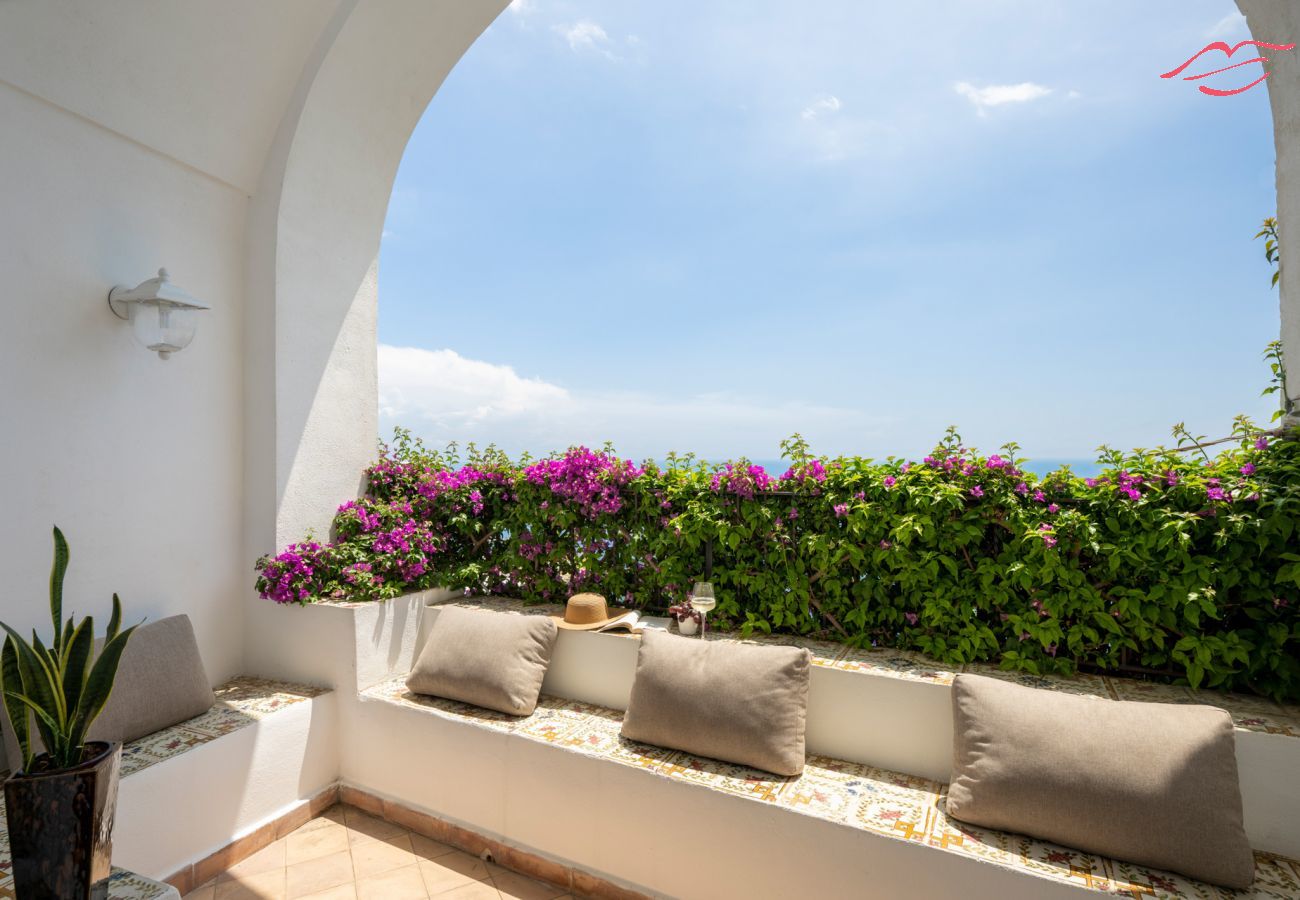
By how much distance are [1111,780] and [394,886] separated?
2572mm

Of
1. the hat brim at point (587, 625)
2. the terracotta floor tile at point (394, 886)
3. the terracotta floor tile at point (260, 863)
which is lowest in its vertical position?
the terracotta floor tile at point (394, 886)

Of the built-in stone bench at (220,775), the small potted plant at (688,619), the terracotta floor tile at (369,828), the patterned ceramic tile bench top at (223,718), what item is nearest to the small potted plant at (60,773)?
the built-in stone bench at (220,775)

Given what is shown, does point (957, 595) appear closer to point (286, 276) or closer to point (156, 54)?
point (286, 276)

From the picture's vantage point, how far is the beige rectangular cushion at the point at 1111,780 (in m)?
1.68

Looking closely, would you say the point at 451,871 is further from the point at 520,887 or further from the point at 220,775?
the point at 220,775

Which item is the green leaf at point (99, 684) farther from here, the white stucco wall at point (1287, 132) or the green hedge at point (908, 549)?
the white stucco wall at point (1287, 132)

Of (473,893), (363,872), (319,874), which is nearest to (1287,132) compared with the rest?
(473,893)

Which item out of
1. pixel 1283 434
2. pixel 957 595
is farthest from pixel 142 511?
pixel 1283 434

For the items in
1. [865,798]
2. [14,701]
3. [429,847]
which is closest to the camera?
[14,701]

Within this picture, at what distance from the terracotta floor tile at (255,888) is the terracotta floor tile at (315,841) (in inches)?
4.1

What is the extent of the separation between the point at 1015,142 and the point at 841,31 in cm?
172

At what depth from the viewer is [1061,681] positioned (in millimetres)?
2350

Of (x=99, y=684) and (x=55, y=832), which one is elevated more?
(x=99, y=684)

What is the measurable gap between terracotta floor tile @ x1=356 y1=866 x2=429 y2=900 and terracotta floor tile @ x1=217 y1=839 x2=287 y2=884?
450mm
